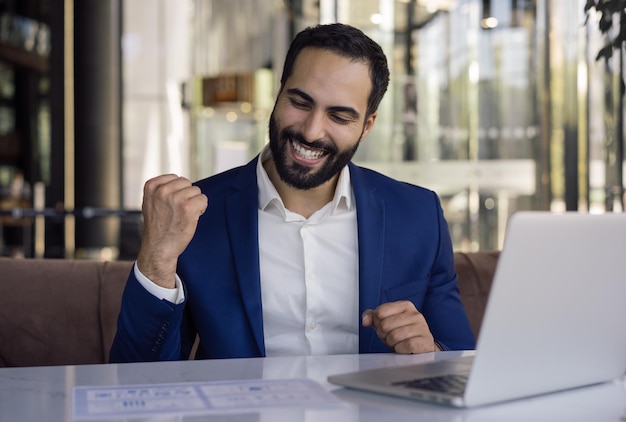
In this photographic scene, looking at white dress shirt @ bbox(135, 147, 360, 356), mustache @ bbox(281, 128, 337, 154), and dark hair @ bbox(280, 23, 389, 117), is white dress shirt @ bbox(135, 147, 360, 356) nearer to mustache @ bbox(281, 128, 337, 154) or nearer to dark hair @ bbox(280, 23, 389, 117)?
mustache @ bbox(281, 128, 337, 154)

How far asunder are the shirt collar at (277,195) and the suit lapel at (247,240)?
29 millimetres

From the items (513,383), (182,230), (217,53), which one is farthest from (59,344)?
(217,53)

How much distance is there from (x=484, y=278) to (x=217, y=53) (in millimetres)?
7525

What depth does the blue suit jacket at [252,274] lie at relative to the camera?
180 cm

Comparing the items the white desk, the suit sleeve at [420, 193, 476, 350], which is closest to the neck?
the suit sleeve at [420, 193, 476, 350]

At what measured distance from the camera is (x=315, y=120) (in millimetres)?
2064

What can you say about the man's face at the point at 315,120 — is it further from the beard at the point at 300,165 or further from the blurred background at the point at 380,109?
the blurred background at the point at 380,109

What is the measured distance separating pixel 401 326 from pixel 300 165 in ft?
1.81

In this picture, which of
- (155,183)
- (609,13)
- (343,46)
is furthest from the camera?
(609,13)

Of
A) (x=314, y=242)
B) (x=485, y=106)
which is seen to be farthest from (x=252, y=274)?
(x=485, y=106)

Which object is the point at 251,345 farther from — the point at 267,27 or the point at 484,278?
the point at 267,27

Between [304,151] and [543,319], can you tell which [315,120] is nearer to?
[304,151]

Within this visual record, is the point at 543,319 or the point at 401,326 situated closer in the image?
the point at 543,319

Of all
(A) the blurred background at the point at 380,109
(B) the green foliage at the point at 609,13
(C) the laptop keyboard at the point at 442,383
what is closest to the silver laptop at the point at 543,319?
(C) the laptop keyboard at the point at 442,383
